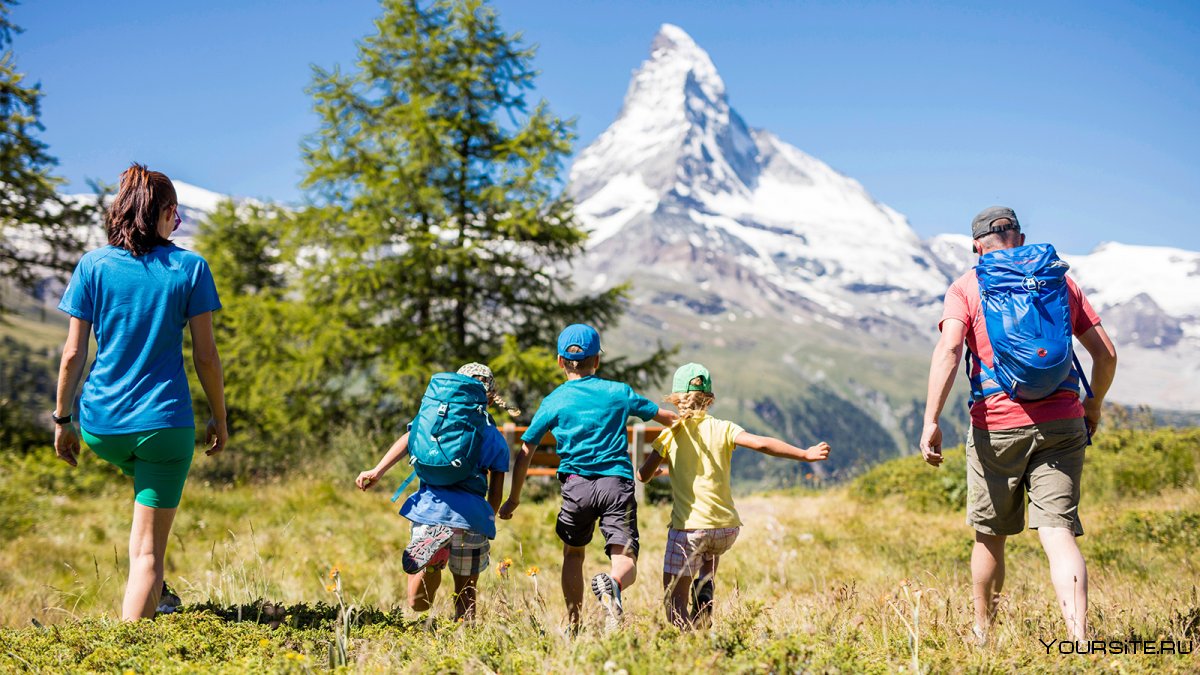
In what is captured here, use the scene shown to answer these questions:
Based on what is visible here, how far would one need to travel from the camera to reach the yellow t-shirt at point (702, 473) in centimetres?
383

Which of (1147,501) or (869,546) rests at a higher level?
(1147,501)

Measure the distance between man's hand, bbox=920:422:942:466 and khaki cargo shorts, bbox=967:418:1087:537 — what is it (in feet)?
0.77

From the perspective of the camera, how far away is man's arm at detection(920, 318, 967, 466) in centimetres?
337

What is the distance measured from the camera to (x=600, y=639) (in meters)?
2.84

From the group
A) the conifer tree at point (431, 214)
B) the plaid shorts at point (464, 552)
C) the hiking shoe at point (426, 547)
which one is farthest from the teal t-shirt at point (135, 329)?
the conifer tree at point (431, 214)

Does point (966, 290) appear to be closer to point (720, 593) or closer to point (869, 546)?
point (720, 593)

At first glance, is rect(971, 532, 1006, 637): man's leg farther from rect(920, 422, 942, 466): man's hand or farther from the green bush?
the green bush

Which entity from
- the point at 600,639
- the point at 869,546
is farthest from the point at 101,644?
the point at 869,546

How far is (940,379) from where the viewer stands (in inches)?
136

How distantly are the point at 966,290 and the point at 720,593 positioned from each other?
Answer: 275 centimetres

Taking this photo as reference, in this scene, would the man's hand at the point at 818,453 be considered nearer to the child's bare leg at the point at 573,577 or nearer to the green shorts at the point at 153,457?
the child's bare leg at the point at 573,577

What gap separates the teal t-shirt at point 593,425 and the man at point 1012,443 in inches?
Answer: 55.7

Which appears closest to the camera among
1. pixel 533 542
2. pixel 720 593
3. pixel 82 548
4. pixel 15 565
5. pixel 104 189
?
pixel 720 593

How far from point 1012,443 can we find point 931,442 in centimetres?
33
